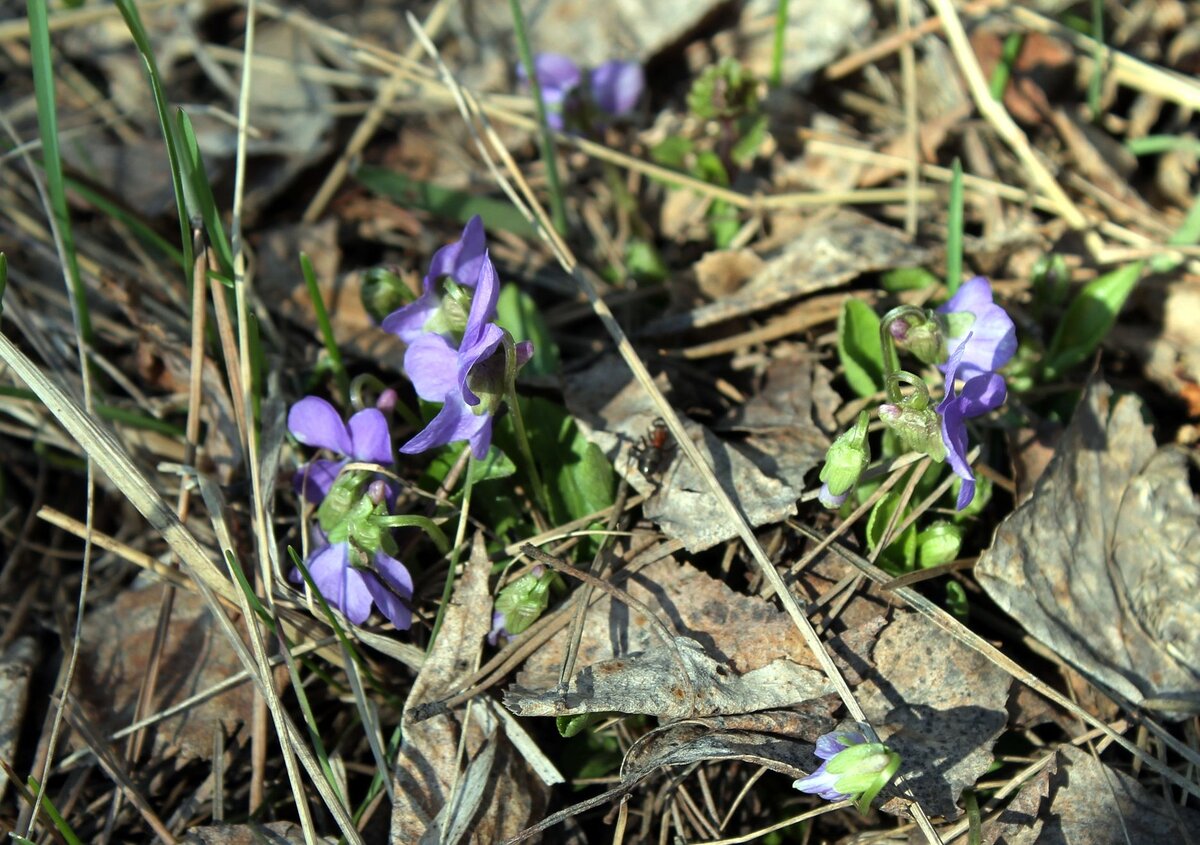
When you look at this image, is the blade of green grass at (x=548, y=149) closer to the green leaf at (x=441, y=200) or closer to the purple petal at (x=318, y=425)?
the green leaf at (x=441, y=200)

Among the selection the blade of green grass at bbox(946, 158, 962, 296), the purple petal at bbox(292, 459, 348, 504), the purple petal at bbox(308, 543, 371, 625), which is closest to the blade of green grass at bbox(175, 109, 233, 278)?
the purple petal at bbox(292, 459, 348, 504)

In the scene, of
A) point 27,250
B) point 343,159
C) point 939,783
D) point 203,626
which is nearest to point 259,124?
point 343,159

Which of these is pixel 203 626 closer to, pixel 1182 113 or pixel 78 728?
pixel 78 728

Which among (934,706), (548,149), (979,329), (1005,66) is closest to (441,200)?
(548,149)

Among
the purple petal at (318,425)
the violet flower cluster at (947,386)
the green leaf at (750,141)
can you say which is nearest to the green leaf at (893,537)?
the violet flower cluster at (947,386)

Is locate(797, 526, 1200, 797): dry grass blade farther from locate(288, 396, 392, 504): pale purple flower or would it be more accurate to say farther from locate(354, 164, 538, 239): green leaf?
locate(354, 164, 538, 239): green leaf

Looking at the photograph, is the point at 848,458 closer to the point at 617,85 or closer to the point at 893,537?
the point at 893,537
